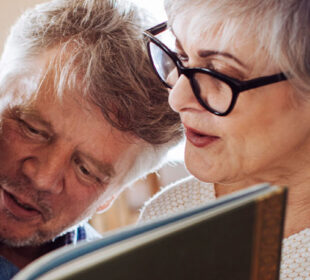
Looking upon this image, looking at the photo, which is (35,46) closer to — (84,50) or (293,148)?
(84,50)

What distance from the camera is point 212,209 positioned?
0.42m

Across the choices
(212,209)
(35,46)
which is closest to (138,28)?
(35,46)

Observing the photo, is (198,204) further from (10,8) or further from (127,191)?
(127,191)

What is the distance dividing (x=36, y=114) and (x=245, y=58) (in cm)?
63

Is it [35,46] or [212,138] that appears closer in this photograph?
[212,138]

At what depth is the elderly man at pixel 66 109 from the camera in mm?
1097

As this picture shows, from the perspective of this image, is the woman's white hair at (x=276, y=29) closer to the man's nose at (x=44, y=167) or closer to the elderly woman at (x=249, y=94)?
the elderly woman at (x=249, y=94)

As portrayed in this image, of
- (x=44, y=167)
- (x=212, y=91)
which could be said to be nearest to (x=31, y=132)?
(x=44, y=167)

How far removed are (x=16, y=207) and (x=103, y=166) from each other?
277 mm

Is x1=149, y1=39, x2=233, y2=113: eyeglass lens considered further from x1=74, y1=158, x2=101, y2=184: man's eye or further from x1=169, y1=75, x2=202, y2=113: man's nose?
x1=74, y1=158, x2=101, y2=184: man's eye

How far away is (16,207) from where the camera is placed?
1.13 metres

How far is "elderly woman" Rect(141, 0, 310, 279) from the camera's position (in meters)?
0.70

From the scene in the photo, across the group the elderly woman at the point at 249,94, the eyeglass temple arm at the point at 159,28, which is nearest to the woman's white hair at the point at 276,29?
the elderly woman at the point at 249,94

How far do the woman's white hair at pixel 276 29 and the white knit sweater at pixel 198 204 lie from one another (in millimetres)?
380
